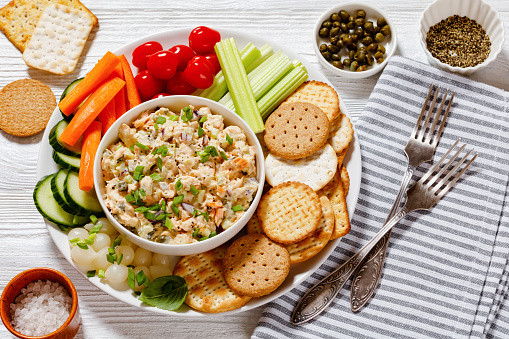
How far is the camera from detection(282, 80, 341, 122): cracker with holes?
9.75 feet

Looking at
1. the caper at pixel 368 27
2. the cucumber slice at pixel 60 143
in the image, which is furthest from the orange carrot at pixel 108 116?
the caper at pixel 368 27

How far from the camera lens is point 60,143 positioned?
2900 mm

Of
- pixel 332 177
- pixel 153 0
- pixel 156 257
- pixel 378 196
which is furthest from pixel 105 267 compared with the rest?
pixel 153 0

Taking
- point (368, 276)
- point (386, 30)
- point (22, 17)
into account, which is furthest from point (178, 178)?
point (22, 17)

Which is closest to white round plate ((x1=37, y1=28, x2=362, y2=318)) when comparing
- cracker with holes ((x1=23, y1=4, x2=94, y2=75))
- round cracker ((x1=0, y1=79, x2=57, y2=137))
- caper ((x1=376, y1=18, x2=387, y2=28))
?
round cracker ((x1=0, y1=79, x2=57, y2=137))

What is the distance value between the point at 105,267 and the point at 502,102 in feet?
7.96

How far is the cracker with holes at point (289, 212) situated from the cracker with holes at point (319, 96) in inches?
18.4

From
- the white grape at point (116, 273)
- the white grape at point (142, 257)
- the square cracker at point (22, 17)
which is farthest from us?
the square cracker at point (22, 17)

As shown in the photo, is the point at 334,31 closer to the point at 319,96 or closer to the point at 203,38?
the point at 319,96

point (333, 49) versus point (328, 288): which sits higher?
point (333, 49)

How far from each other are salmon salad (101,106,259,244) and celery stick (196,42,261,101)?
41 centimetres

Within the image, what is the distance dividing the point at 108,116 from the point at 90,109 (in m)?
0.12

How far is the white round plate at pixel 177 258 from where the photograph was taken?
2.73 m

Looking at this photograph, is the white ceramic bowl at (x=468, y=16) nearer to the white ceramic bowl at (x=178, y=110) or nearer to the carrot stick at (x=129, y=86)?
the white ceramic bowl at (x=178, y=110)
